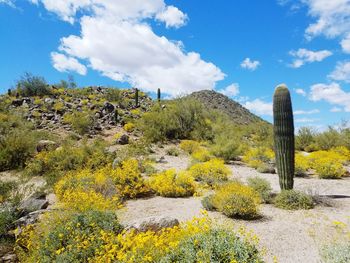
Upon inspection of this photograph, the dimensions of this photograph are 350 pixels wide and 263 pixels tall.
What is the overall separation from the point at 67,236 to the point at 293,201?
228 inches

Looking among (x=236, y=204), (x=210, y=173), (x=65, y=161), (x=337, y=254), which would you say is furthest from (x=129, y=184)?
(x=337, y=254)

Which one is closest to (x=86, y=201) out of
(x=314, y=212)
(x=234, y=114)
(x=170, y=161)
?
(x=314, y=212)

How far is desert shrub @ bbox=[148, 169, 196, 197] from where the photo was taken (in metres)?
9.21

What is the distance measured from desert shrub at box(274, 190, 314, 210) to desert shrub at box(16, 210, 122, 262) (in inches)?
184

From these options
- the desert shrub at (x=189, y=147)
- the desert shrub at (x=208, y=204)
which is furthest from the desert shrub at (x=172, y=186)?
the desert shrub at (x=189, y=147)

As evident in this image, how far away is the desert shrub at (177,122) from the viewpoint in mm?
21109

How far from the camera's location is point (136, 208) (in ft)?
26.1

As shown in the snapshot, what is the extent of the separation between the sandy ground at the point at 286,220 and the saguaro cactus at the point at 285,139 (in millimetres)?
1119

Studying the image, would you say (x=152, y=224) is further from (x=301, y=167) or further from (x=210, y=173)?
(x=301, y=167)

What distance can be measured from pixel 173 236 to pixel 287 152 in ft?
A: 17.2

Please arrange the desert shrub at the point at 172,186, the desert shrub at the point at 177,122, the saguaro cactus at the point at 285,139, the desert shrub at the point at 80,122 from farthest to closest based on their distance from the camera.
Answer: the desert shrub at the point at 177,122 < the desert shrub at the point at 80,122 < the desert shrub at the point at 172,186 < the saguaro cactus at the point at 285,139

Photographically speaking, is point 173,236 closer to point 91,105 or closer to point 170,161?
point 170,161

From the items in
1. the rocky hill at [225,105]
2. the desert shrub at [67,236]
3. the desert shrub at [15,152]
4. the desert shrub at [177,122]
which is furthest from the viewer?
the rocky hill at [225,105]

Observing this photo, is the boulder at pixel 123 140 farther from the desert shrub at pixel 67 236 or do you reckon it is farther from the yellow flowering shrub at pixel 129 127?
the desert shrub at pixel 67 236
